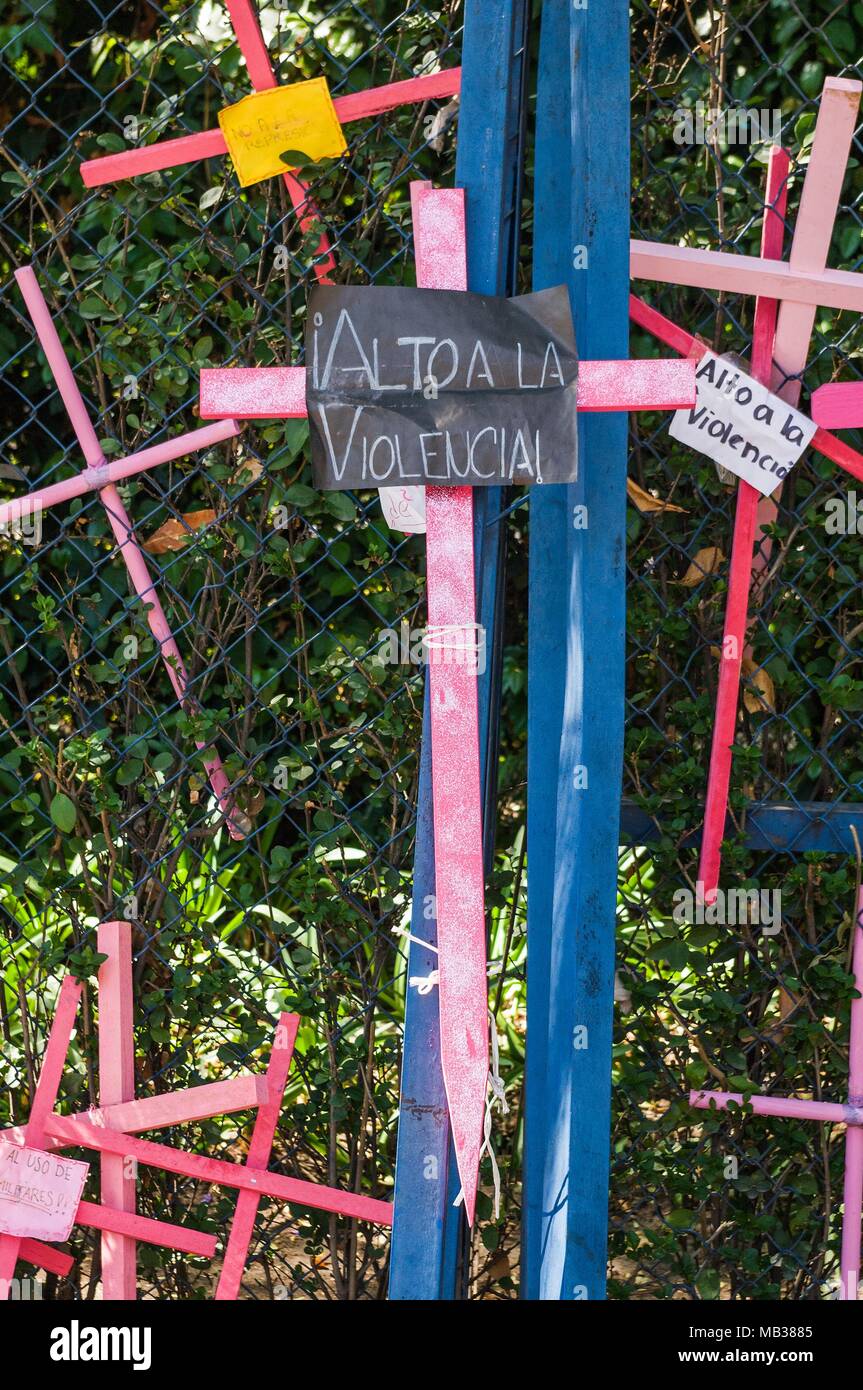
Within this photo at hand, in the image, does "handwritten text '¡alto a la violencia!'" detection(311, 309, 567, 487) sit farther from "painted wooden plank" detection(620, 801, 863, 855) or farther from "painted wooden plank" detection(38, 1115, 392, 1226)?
"painted wooden plank" detection(38, 1115, 392, 1226)

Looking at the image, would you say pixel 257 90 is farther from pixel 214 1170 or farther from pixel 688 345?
pixel 214 1170

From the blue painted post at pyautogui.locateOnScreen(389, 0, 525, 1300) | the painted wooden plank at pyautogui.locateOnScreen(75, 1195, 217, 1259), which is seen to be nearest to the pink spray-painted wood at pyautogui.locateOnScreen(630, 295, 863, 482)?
the blue painted post at pyautogui.locateOnScreen(389, 0, 525, 1300)

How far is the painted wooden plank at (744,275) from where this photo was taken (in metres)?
1.83

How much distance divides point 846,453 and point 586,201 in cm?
77

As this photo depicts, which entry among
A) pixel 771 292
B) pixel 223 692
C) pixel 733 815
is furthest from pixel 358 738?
pixel 771 292

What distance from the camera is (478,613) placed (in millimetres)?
1516

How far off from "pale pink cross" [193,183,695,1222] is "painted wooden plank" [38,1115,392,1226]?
2.51 feet

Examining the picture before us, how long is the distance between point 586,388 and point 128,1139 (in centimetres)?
146

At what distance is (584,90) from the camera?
57.2 inches

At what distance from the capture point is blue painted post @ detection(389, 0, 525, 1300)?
55.9 inches

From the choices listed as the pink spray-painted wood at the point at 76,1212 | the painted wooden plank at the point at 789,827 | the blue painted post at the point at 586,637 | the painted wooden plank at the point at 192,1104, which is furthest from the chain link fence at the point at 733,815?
the pink spray-painted wood at the point at 76,1212

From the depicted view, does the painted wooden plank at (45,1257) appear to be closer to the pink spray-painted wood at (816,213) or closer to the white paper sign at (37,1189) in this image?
Result: the white paper sign at (37,1189)

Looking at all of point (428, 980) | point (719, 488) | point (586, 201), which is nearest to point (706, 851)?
point (719, 488)

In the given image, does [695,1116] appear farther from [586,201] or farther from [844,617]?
[586,201]
